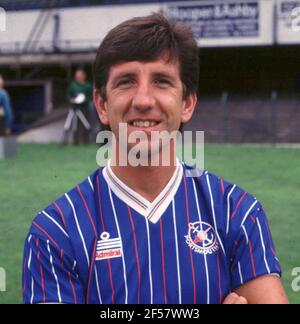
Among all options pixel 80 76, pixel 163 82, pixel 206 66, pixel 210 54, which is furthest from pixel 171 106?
pixel 206 66

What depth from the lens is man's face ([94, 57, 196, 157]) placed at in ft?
6.10

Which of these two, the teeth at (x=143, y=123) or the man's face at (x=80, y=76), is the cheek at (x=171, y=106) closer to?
the teeth at (x=143, y=123)

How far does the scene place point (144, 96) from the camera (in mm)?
1851

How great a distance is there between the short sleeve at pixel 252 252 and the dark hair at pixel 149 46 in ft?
1.45

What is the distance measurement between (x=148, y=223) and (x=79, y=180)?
7.13m

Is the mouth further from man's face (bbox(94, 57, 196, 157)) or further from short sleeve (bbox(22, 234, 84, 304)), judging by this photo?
short sleeve (bbox(22, 234, 84, 304))

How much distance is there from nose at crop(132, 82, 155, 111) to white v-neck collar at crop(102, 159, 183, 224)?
10.1 inches

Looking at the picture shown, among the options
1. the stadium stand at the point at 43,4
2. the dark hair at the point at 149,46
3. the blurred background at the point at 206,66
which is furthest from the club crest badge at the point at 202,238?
the stadium stand at the point at 43,4

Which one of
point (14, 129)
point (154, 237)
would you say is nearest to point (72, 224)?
point (154, 237)

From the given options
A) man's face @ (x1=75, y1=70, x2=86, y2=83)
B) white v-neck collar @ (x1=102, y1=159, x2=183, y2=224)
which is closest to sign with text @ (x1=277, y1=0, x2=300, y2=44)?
man's face @ (x1=75, y1=70, x2=86, y2=83)

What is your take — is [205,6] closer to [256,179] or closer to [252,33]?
[252,33]

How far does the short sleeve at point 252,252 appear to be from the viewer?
6.47 feet

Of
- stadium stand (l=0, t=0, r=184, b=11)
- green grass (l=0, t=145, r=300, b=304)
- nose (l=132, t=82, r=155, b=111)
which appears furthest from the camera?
stadium stand (l=0, t=0, r=184, b=11)

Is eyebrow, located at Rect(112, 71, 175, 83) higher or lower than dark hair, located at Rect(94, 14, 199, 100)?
lower
